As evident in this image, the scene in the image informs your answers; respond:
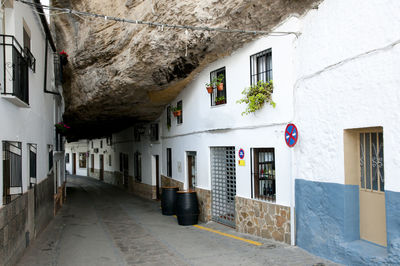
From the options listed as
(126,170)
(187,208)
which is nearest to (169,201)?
(187,208)

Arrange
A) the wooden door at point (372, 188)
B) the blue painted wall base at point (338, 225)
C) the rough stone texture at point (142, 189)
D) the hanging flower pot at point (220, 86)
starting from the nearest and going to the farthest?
the blue painted wall base at point (338, 225)
the wooden door at point (372, 188)
the hanging flower pot at point (220, 86)
the rough stone texture at point (142, 189)

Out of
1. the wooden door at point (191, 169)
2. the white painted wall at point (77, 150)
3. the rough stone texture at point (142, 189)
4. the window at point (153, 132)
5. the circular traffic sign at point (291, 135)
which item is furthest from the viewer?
the white painted wall at point (77, 150)

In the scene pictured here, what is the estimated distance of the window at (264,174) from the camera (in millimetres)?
8375

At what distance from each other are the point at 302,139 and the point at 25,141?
6.21 metres

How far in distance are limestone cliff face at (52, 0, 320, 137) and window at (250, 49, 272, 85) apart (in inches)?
21.6

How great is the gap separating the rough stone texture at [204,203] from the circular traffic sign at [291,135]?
4.36 meters

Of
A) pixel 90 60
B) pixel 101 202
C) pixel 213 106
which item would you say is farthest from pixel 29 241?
pixel 101 202

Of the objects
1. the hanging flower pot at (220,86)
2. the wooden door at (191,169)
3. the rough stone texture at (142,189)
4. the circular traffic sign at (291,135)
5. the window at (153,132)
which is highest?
the hanging flower pot at (220,86)

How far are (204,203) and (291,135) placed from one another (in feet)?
16.3

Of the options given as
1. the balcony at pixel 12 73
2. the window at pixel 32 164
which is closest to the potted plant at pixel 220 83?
the balcony at pixel 12 73

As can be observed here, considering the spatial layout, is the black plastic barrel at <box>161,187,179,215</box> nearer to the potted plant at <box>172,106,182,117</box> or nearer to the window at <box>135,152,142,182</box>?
the potted plant at <box>172,106,182,117</box>

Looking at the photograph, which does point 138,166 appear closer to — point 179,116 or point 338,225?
point 179,116

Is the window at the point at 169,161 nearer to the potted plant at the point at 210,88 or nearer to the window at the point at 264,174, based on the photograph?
the potted plant at the point at 210,88

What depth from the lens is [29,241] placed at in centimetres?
839
